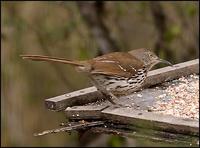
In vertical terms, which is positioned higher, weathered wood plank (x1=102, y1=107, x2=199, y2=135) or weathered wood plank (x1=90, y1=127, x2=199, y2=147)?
weathered wood plank (x1=102, y1=107, x2=199, y2=135)

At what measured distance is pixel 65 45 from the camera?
9.13 meters

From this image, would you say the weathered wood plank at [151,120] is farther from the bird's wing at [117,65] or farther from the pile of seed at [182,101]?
the bird's wing at [117,65]

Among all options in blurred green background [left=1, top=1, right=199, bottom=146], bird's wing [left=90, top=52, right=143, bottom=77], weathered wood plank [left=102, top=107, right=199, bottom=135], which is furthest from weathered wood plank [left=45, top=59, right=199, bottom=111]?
blurred green background [left=1, top=1, right=199, bottom=146]

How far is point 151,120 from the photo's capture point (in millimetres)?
4090

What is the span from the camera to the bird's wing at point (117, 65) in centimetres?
484

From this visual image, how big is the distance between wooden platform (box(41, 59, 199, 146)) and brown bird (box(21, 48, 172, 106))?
7cm

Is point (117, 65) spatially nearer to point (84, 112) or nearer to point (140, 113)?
point (84, 112)

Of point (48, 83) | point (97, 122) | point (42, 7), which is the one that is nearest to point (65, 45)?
point (42, 7)

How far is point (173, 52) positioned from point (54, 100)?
3.95 m

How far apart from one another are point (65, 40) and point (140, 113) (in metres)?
4.60

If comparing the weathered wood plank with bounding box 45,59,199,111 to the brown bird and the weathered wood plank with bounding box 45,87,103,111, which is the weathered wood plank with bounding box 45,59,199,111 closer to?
the weathered wood plank with bounding box 45,87,103,111

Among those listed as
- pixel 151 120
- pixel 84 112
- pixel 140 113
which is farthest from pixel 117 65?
pixel 151 120

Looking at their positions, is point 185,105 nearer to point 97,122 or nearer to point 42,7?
point 97,122

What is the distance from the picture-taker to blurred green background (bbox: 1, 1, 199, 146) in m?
8.44
